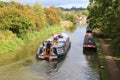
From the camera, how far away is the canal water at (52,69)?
32875 mm

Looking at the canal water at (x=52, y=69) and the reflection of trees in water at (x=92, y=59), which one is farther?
the reflection of trees in water at (x=92, y=59)

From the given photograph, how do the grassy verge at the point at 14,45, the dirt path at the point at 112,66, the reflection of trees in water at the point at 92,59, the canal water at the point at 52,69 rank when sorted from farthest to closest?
the grassy verge at the point at 14,45, the reflection of trees in water at the point at 92,59, the canal water at the point at 52,69, the dirt path at the point at 112,66

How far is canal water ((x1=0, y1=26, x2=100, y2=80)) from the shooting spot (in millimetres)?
32875

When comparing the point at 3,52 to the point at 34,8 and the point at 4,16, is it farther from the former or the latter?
the point at 34,8

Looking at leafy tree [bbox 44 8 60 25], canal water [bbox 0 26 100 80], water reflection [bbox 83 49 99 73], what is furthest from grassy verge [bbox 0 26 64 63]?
leafy tree [bbox 44 8 60 25]

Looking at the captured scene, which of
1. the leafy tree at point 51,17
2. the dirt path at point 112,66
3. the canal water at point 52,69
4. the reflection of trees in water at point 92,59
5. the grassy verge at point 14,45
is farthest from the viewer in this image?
the leafy tree at point 51,17

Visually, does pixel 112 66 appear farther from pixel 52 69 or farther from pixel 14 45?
pixel 14 45

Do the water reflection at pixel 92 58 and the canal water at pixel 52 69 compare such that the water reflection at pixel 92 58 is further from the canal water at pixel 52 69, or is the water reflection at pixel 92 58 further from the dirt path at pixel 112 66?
the dirt path at pixel 112 66

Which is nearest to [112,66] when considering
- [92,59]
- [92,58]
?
[92,59]

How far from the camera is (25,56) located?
4478 centimetres

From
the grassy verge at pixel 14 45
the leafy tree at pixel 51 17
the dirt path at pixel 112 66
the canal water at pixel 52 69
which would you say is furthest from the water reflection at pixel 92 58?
the leafy tree at pixel 51 17

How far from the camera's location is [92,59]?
4422cm

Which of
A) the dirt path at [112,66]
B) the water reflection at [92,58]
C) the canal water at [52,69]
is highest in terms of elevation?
the dirt path at [112,66]

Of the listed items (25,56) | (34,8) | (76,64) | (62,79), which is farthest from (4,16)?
(34,8)
